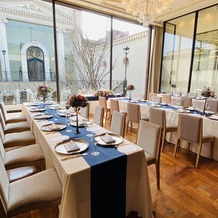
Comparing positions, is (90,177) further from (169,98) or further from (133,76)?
(133,76)

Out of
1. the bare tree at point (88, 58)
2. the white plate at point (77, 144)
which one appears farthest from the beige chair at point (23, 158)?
the bare tree at point (88, 58)

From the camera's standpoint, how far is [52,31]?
4699mm

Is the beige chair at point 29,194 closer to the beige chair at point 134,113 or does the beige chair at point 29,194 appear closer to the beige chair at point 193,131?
the beige chair at point 193,131

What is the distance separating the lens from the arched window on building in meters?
4.55

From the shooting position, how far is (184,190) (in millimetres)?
1981

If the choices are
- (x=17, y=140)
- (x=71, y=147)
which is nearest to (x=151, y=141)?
(x=71, y=147)

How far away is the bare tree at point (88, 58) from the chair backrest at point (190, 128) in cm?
387

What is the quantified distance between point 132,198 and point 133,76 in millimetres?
6612

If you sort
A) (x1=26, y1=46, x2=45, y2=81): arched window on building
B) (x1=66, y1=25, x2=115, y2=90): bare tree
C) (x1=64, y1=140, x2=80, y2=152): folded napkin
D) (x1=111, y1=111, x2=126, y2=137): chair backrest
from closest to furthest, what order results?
1. (x1=64, y1=140, x2=80, y2=152): folded napkin
2. (x1=111, y1=111, x2=126, y2=137): chair backrest
3. (x1=26, y1=46, x2=45, y2=81): arched window on building
4. (x1=66, y1=25, x2=115, y2=90): bare tree

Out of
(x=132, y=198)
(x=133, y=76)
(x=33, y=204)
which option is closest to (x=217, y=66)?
(x=133, y=76)

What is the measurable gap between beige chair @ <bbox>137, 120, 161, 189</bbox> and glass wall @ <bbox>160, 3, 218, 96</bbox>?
4.47 m

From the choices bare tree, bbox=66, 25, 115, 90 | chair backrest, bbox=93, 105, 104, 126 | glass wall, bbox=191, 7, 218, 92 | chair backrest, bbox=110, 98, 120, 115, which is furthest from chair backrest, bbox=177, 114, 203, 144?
bare tree, bbox=66, 25, 115, 90

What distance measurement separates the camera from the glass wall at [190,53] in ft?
17.3

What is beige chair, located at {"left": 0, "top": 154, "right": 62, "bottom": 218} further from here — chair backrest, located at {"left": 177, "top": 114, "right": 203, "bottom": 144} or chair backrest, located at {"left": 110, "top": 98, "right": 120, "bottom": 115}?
chair backrest, located at {"left": 110, "top": 98, "right": 120, "bottom": 115}
